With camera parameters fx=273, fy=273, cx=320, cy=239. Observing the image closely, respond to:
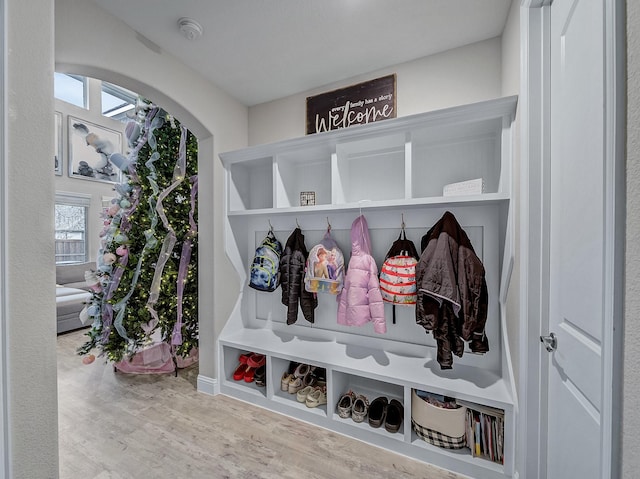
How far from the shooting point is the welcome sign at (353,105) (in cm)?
195

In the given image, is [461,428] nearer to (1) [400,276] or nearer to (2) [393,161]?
(1) [400,276]

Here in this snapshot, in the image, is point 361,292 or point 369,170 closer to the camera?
point 361,292

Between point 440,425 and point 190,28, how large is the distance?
8.87 ft

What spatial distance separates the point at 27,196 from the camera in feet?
2.40

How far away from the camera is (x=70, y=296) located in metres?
3.88

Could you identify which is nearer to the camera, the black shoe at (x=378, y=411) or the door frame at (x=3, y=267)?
the door frame at (x=3, y=267)

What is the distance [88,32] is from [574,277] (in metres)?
2.50

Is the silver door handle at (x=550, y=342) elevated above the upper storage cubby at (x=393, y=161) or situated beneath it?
situated beneath

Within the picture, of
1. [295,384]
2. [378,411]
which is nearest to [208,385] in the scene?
[295,384]

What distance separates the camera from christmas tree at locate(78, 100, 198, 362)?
2143 mm

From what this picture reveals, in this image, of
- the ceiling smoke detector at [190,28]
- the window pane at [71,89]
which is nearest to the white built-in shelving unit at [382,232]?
the ceiling smoke detector at [190,28]

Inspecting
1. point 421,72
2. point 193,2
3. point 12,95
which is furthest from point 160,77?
point 421,72

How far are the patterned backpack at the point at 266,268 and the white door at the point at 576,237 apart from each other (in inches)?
65.6

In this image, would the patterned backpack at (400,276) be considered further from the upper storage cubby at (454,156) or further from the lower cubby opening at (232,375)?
the lower cubby opening at (232,375)
